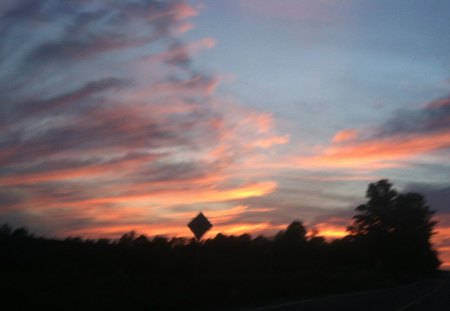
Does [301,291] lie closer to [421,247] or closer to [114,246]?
[114,246]

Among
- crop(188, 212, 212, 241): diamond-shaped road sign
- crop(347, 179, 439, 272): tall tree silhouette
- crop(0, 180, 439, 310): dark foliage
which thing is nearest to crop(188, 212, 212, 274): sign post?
crop(188, 212, 212, 241): diamond-shaped road sign

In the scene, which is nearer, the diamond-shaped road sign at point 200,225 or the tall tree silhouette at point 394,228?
the diamond-shaped road sign at point 200,225

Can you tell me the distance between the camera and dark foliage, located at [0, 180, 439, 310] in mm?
20938

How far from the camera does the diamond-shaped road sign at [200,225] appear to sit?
25375 mm

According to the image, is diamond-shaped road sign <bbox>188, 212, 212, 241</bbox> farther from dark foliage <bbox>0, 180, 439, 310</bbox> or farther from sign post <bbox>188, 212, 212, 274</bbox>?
dark foliage <bbox>0, 180, 439, 310</bbox>

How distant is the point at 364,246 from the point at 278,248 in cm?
3688

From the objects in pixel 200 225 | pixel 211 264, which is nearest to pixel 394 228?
pixel 211 264

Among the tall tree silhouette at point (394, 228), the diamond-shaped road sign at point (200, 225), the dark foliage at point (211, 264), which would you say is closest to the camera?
the dark foliage at point (211, 264)

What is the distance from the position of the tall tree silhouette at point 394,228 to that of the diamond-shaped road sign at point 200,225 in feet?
267

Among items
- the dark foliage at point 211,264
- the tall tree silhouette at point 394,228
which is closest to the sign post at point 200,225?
the dark foliage at point 211,264

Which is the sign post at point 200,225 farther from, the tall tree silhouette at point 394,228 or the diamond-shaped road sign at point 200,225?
the tall tree silhouette at point 394,228

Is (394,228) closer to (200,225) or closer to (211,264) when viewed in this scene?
(211,264)

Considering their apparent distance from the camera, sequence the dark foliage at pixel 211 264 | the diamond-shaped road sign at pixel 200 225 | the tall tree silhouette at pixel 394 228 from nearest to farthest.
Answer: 1. the dark foliage at pixel 211 264
2. the diamond-shaped road sign at pixel 200 225
3. the tall tree silhouette at pixel 394 228

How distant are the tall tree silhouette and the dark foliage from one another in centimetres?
19
